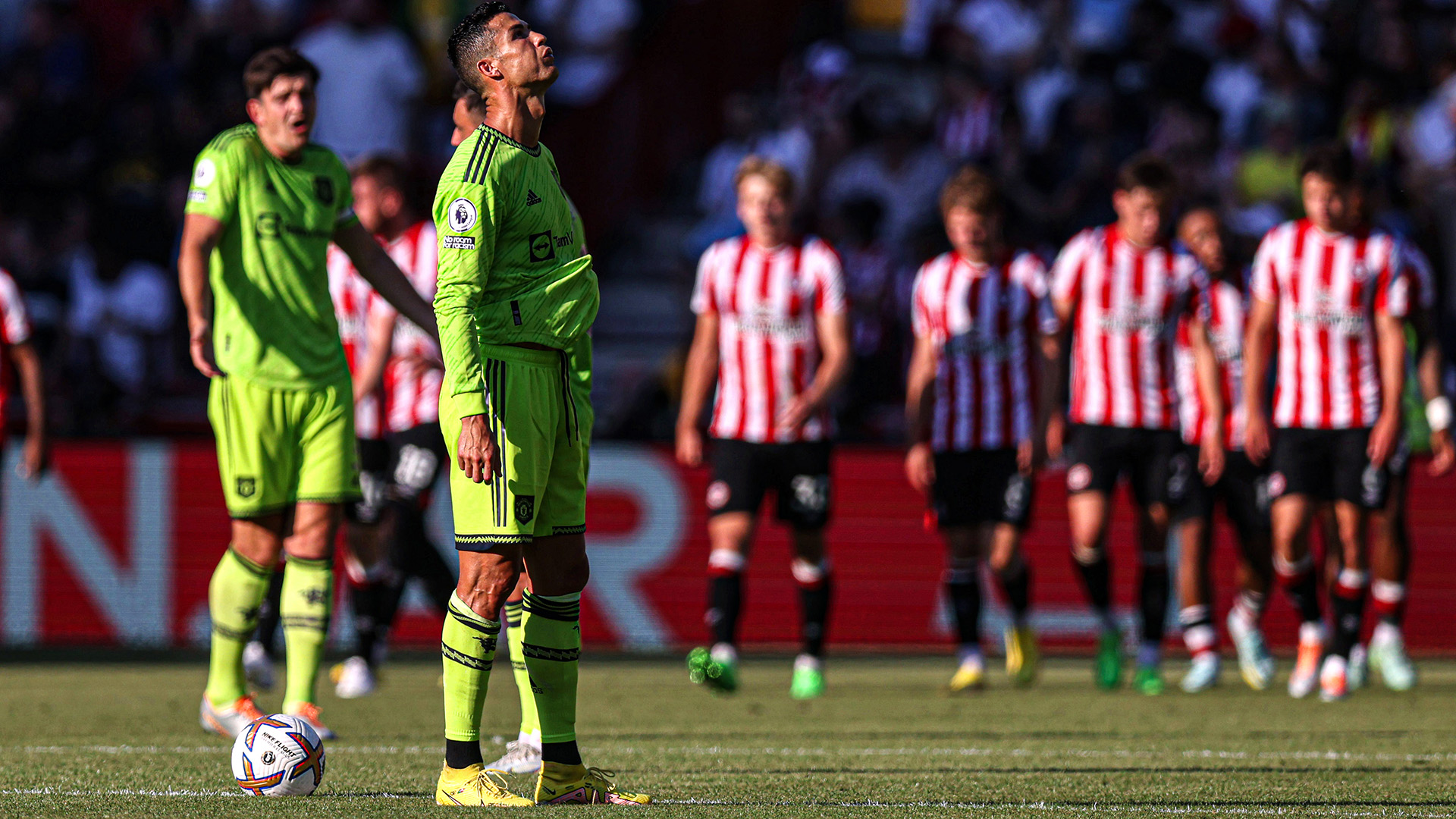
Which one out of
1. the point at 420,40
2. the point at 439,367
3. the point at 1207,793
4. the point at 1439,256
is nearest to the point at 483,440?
the point at 1207,793

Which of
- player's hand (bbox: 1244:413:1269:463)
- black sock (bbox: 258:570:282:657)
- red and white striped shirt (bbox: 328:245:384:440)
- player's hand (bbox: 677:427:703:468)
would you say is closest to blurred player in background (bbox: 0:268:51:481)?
black sock (bbox: 258:570:282:657)

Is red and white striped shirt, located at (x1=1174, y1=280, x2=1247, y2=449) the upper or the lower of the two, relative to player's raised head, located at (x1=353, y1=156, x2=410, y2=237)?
lower

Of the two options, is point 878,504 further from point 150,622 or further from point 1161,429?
point 150,622

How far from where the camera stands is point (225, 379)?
265 inches

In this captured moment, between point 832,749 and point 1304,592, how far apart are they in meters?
3.52

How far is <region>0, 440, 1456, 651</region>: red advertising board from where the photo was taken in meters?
11.7

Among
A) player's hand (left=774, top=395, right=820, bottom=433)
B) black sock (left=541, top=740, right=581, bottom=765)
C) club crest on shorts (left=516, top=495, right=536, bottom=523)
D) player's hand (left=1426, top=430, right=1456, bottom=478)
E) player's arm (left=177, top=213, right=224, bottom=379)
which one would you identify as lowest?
black sock (left=541, top=740, right=581, bottom=765)

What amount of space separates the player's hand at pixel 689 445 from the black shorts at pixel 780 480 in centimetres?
18

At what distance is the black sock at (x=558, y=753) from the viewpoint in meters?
4.96

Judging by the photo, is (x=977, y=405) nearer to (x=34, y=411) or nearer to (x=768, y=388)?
(x=768, y=388)

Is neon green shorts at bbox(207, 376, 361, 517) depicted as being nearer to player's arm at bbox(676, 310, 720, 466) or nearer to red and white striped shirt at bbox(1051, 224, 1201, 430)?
player's arm at bbox(676, 310, 720, 466)

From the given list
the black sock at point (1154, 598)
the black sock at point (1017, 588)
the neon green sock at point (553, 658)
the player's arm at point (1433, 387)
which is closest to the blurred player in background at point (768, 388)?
the black sock at point (1017, 588)

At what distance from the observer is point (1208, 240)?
32.7 ft

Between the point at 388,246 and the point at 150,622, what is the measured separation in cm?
373
